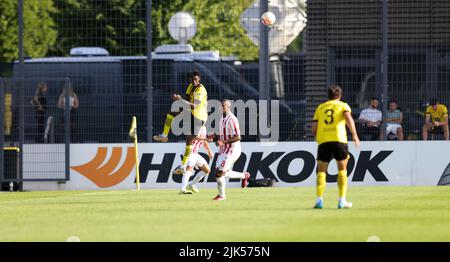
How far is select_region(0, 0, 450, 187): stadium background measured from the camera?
29172 millimetres

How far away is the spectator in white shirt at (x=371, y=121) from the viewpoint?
96.0 feet

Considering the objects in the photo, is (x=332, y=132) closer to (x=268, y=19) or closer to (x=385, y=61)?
(x=268, y=19)

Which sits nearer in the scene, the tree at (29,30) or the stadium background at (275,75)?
the stadium background at (275,75)

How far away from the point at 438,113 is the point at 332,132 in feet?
31.7

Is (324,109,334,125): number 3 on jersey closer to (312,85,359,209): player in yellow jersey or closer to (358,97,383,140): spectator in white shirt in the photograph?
(312,85,359,209): player in yellow jersey

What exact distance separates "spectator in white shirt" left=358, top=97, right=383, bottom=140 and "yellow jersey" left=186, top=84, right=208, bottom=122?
5344 millimetres

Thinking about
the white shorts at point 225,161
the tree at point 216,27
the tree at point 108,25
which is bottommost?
the white shorts at point 225,161

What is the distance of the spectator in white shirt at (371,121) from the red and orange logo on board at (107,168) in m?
5.54

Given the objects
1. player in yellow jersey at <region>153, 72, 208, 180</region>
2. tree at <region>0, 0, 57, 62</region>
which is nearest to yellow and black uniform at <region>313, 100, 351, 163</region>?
player in yellow jersey at <region>153, 72, 208, 180</region>

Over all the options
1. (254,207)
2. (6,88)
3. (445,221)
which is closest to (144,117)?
(6,88)

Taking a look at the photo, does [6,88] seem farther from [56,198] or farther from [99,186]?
[56,198]

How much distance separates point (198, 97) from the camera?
25.2 metres

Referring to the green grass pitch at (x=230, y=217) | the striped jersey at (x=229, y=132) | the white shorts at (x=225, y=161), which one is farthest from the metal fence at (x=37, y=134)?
the white shorts at (x=225, y=161)

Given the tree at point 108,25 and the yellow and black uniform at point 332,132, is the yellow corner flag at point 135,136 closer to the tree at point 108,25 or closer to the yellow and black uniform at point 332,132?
the tree at point 108,25
